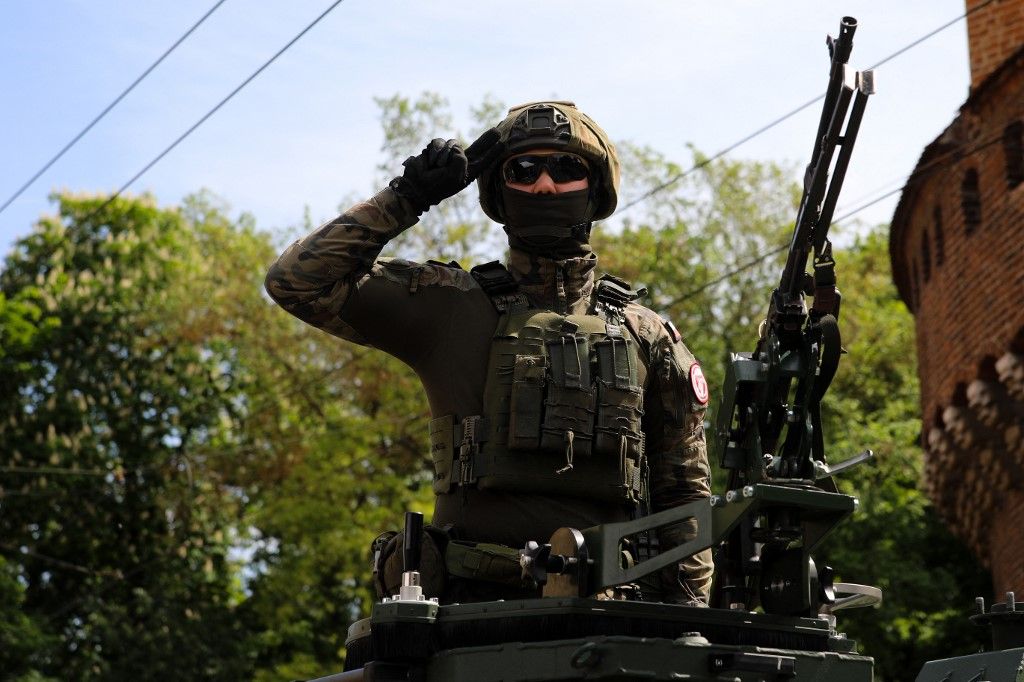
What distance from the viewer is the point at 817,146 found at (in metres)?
5.85

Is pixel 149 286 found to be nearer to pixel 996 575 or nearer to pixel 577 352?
pixel 996 575

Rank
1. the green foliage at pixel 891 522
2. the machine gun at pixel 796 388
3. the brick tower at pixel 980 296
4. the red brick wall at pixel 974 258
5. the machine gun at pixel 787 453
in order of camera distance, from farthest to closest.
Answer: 1. the green foliage at pixel 891 522
2. the brick tower at pixel 980 296
3. the red brick wall at pixel 974 258
4. the machine gun at pixel 796 388
5. the machine gun at pixel 787 453

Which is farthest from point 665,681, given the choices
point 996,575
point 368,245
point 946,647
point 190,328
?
point 190,328

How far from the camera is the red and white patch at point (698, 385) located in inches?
246

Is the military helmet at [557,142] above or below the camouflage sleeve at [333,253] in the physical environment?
above


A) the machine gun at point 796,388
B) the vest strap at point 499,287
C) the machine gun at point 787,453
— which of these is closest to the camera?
the machine gun at point 787,453

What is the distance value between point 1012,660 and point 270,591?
74.4 feet

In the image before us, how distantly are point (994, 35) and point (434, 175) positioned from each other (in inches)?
605

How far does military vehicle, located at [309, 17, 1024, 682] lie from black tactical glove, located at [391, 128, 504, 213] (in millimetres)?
1090

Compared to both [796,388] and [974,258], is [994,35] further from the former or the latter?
[796,388]

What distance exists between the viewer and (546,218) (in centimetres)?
623

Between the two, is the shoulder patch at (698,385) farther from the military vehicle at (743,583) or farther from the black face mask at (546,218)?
the black face mask at (546,218)

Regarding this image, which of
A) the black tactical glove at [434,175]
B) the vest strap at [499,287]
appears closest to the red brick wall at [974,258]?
the vest strap at [499,287]

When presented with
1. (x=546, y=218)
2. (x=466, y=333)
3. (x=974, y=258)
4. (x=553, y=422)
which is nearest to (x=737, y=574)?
(x=553, y=422)
